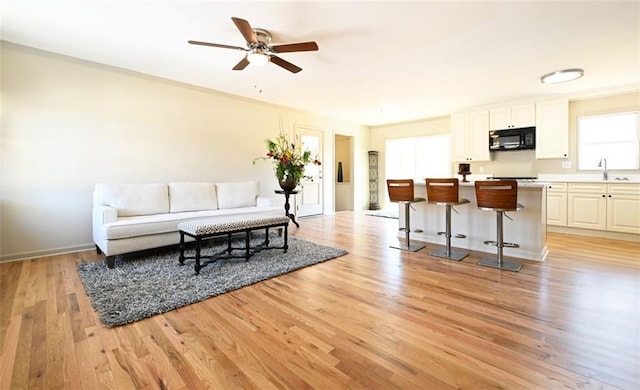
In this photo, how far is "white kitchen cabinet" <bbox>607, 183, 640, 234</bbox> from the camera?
4246 mm

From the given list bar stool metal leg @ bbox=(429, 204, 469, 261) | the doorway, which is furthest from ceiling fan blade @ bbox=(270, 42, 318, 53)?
the doorway

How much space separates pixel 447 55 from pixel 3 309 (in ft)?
16.3

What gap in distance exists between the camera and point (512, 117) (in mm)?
5492

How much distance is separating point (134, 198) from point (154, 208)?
0.27 metres

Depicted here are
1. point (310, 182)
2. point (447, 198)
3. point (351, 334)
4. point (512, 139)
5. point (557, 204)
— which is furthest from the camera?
point (310, 182)

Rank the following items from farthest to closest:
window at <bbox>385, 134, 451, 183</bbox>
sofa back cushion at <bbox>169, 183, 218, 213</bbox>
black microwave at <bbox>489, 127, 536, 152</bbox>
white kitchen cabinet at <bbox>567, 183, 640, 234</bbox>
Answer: window at <bbox>385, 134, 451, 183</bbox> < black microwave at <bbox>489, 127, 536, 152</bbox> < white kitchen cabinet at <bbox>567, 183, 640, 234</bbox> < sofa back cushion at <bbox>169, 183, 218, 213</bbox>

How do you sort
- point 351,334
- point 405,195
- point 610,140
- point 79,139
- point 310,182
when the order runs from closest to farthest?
point 351,334, point 79,139, point 405,195, point 610,140, point 310,182

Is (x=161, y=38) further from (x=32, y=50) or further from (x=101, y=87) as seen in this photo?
(x=32, y=50)

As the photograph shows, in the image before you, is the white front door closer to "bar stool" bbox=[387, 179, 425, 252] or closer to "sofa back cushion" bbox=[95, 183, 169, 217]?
"bar stool" bbox=[387, 179, 425, 252]

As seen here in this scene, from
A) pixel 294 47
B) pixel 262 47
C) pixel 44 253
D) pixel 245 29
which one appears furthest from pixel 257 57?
pixel 44 253

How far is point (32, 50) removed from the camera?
3.39 metres

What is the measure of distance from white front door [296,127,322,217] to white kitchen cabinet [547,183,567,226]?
4.68 metres

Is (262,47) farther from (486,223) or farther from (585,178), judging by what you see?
(585,178)

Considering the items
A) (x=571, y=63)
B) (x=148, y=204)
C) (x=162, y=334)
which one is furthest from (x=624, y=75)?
(x=148, y=204)
